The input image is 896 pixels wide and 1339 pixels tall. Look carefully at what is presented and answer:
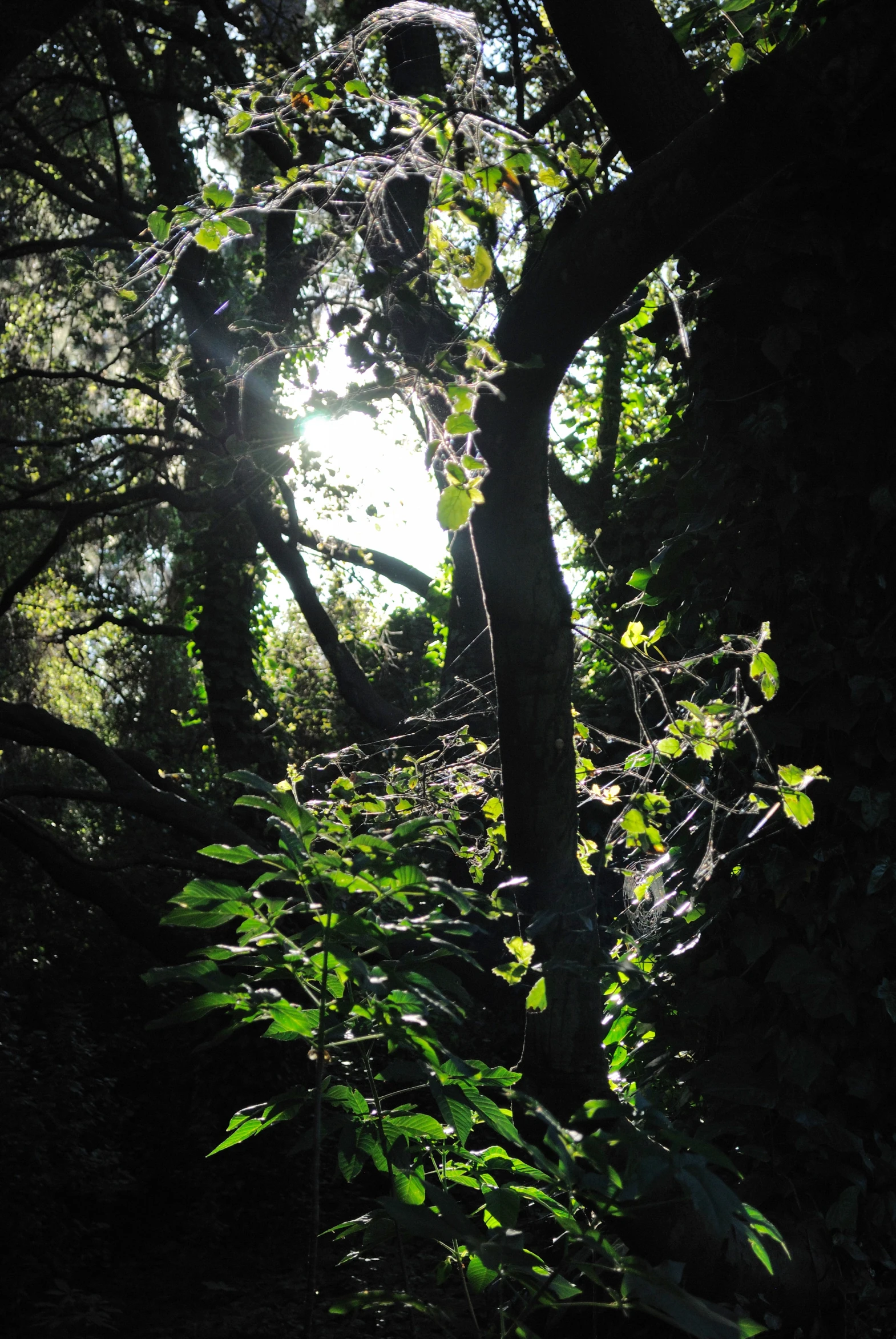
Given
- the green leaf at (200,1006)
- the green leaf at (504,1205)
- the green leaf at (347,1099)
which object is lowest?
the green leaf at (504,1205)

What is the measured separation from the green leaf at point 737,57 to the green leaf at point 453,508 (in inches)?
52.2

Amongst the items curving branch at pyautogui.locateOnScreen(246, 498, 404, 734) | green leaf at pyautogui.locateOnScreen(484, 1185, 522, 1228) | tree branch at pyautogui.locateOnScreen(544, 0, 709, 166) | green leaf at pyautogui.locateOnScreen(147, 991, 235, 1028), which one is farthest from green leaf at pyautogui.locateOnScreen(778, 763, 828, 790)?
curving branch at pyautogui.locateOnScreen(246, 498, 404, 734)

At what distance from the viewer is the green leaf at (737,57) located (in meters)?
2.45

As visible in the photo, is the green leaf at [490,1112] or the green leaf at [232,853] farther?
the green leaf at [490,1112]

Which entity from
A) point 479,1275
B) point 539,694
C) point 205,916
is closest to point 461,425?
point 539,694

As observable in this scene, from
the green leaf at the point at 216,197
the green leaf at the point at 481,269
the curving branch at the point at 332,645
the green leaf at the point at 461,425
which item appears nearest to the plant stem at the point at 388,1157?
the green leaf at the point at 461,425

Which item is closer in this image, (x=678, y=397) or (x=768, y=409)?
(x=768, y=409)

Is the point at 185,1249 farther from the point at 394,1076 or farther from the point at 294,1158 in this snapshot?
the point at 394,1076

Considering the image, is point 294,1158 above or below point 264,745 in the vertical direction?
below

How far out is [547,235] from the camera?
2303 mm

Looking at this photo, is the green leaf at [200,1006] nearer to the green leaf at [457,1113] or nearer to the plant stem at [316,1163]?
the plant stem at [316,1163]

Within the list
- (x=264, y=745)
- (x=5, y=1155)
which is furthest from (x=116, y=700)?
(x=5, y=1155)

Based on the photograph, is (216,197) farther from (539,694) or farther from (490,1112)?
(490,1112)

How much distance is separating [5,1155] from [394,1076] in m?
4.32
